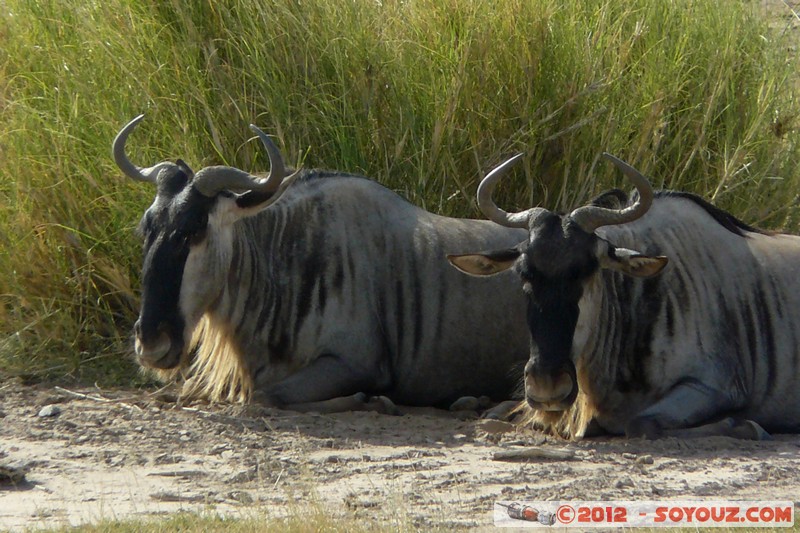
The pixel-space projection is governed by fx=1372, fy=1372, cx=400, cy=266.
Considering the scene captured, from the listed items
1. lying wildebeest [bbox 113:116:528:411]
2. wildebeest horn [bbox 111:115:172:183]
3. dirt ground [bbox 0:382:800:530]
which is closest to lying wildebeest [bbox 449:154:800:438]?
dirt ground [bbox 0:382:800:530]

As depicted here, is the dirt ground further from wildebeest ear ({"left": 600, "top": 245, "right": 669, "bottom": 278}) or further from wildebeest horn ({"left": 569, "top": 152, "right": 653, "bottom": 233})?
wildebeest horn ({"left": 569, "top": 152, "right": 653, "bottom": 233})

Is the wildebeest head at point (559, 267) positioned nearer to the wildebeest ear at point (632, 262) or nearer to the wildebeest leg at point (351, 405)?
the wildebeest ear at point (632, 262)

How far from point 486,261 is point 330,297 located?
1.04 meters

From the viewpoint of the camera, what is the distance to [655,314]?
20.6 ft

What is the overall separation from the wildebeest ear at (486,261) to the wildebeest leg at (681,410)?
34.8 inches

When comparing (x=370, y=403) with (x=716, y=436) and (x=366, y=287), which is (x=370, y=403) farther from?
(x=716, y=436)

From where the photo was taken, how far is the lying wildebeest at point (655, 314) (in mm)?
5758

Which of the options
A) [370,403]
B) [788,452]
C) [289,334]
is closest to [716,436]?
[788,452]

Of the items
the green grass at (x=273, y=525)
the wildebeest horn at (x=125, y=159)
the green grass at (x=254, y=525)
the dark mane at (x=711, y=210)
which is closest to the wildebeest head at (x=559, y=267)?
the dark mane at (x=711, y=210)

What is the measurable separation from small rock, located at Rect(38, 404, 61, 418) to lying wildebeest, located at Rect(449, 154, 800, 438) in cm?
206

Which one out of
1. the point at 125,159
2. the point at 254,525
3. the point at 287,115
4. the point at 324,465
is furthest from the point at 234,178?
the point at 254,525

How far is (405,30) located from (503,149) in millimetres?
932

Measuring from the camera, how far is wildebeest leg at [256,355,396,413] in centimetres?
649

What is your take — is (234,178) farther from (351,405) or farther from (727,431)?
(727,431)
